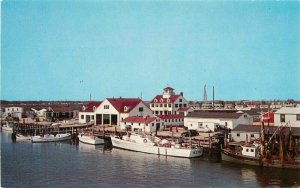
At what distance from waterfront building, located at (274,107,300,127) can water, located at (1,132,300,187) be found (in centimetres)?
852

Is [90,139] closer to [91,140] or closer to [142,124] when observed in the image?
[91,140]

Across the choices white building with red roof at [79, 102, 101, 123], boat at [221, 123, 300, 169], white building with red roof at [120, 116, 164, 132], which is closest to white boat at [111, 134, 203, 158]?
boat at [221, 123, 300, 169]

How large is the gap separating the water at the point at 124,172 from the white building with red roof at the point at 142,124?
986cm

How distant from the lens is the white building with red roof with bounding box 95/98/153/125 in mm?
60031

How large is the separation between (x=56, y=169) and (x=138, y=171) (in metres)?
6.75

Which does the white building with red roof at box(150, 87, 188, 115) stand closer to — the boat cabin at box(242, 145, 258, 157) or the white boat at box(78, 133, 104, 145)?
the white boat at box(78, 133, 104, 145)

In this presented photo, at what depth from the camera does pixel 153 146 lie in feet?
138

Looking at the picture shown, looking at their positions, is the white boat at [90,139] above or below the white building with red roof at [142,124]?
below

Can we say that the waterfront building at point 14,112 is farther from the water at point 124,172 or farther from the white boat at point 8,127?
the water at point 124,172

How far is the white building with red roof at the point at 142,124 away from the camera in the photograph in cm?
5250

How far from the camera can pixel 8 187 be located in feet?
93.0

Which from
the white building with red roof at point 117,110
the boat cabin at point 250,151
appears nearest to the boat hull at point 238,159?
the boat cabin at point 250,151

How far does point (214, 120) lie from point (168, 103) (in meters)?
15.6

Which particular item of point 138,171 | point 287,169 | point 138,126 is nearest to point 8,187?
point 138,171
